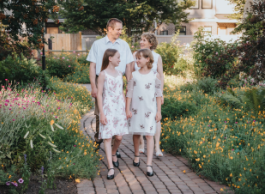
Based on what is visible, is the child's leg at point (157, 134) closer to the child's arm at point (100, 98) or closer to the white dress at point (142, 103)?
the white dress at point (142, 103)

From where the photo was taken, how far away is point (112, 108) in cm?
411

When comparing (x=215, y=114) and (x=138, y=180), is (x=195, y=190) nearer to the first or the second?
(x=138, y=180)

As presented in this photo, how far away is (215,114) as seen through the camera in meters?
6.29

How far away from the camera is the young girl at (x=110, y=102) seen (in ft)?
13.3

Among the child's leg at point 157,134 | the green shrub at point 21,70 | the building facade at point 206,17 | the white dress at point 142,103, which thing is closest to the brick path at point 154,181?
the child's leg at point 157,134

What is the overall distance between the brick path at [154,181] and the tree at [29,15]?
14.3 ft

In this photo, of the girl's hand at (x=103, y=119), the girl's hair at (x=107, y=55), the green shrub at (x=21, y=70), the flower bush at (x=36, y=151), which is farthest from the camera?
the green shrub at (x=21, y=70)

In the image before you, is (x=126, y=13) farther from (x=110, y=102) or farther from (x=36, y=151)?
(x=36, y=151)

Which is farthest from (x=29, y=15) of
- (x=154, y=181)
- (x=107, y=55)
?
(x=154, y=181)

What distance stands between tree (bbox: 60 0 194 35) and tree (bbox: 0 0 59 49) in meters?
11.8

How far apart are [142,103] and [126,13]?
16231mm

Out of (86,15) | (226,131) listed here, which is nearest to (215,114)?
(226,131)

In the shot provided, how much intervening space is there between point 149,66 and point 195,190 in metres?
1.79

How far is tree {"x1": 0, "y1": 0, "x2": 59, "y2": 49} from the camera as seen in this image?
719cm
